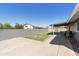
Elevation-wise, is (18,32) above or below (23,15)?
below

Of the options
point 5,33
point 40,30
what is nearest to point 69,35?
point 5,33

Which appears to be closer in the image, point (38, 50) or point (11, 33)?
point (38, 50)

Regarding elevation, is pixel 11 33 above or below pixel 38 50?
above

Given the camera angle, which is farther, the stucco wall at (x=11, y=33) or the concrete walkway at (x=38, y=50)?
the stucco wall at (x=11, y=33)

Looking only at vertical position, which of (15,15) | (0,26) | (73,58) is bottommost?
(73,58)

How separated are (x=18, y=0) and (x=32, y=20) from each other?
26.9m

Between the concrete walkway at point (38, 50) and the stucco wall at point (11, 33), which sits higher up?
the stucco wall at point (11, 33)

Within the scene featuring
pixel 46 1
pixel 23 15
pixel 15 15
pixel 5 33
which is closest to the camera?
pixel 46 1

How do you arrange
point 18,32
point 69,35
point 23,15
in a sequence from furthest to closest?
point 23,15
point 18,32
point 69,35

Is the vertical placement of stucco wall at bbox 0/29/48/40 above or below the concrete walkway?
above

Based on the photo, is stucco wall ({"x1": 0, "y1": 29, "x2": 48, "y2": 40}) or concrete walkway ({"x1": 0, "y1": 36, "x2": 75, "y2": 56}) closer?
concrete walkway ({"x1": 0, "y1": 36, "x2": 75, "y2": 56})

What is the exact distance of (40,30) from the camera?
89.6ft

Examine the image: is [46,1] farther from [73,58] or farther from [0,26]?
[0,26]

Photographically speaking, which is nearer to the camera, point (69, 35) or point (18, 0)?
point (18, 0)
